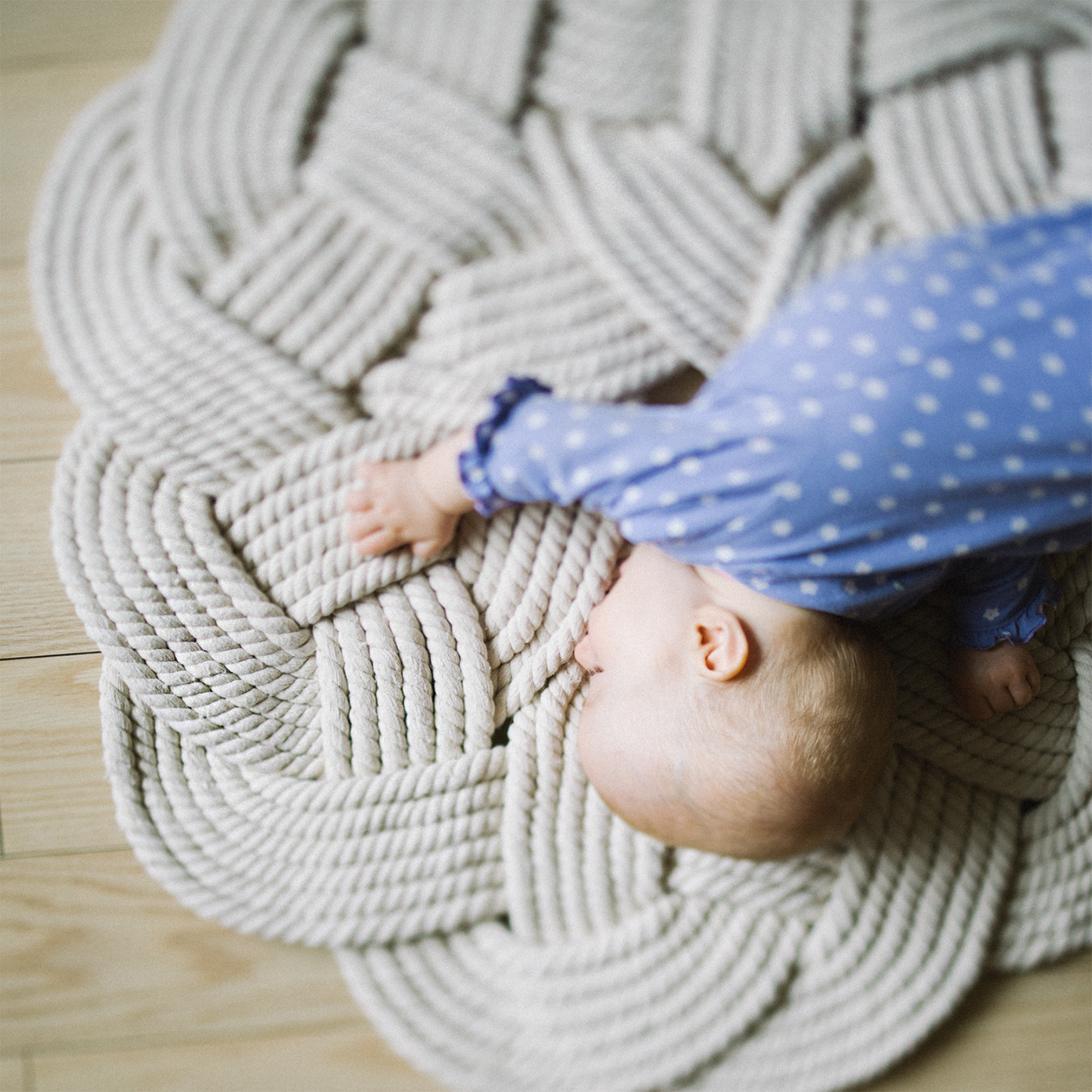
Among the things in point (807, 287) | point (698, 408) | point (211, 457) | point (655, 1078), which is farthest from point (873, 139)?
point (655, 1078)

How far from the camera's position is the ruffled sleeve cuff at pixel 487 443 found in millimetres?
537

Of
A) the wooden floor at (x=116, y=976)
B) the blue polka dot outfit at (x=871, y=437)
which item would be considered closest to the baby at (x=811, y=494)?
the blue polka dot outfit at (x=871, y=437)

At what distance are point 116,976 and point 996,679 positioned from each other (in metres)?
0.62

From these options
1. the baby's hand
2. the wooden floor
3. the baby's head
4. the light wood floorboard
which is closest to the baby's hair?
the baby's head

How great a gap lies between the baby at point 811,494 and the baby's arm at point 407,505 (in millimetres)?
29

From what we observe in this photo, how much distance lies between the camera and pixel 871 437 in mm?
473

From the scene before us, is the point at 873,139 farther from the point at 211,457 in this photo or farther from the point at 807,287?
the point at 211,457

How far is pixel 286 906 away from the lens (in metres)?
0.58

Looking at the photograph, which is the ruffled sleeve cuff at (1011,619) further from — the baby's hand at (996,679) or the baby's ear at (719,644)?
the baby's ear at (719,644)

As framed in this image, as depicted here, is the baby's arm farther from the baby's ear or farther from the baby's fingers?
the baby's ear

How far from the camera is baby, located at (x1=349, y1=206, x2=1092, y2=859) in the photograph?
1.56ft

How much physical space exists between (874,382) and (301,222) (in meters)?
0.39

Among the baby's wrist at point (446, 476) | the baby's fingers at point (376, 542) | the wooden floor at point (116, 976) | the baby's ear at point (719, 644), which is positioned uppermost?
the baby's wrist at point (446, 476)

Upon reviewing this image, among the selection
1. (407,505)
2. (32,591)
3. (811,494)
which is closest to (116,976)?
(32,591)
